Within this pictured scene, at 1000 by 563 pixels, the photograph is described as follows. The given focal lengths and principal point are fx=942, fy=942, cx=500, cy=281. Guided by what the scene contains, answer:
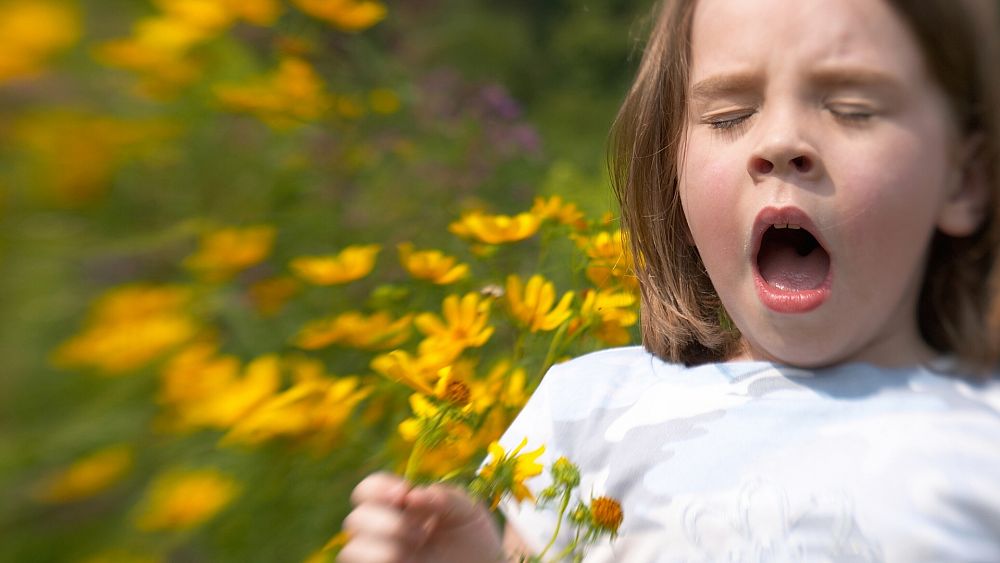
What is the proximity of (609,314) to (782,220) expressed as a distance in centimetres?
34

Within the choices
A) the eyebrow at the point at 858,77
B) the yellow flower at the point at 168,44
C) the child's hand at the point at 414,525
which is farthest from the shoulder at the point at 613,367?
the yellow flower at the point at 168,44

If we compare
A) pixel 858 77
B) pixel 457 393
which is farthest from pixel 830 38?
pixel 457 393

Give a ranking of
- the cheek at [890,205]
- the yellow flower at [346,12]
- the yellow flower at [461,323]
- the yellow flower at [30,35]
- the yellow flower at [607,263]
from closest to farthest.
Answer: the yellow flower at [30,35] → the cheek at [890,205] → the yellow flower at [461,323] → the yellow flower at [607,263] → the yellow flower at [346,12]

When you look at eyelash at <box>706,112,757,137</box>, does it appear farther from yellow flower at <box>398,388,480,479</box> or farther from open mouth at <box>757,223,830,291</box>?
yellow flower at <box>398,388,480,479</box>

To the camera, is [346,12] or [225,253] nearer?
[225,253]

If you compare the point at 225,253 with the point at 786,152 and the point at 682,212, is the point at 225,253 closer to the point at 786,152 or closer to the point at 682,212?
the point at 682,212

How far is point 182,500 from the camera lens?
0.74 m

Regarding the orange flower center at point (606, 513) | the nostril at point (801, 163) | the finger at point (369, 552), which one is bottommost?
the orange flower center at point (606, 513)

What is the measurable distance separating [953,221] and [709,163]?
201 mm

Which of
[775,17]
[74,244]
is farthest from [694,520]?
[74,244]

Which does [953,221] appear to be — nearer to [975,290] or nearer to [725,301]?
[975,290]

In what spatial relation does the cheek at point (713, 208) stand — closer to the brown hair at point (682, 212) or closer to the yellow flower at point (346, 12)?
the brown hair at point (682, 212)

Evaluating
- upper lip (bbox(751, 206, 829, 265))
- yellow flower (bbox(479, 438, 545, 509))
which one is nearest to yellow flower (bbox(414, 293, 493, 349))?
yellow flower (bbox(479, 438, 545, 509))

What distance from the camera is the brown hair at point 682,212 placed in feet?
2.49
